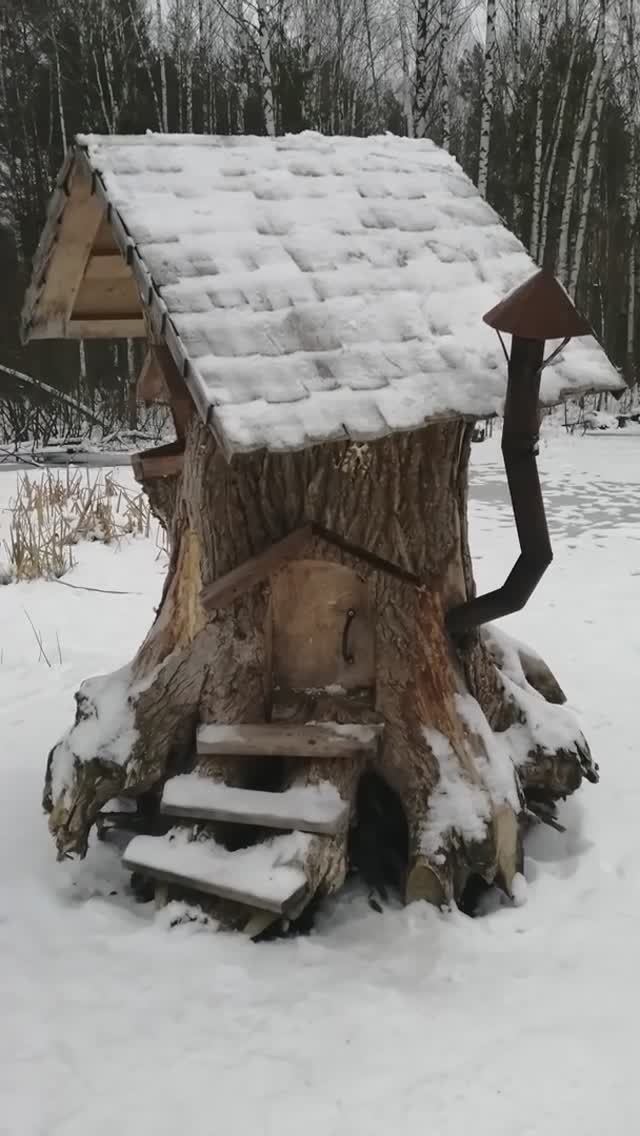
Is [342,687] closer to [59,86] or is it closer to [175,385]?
[175,385]

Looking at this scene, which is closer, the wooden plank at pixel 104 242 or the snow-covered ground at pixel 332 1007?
the snow-covered ground at pixel 332 1007

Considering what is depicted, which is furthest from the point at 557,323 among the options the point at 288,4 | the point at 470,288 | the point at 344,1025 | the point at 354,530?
the point at 288,4

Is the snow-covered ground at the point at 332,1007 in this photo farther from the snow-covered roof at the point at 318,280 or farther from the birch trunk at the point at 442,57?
the birch trunk at the point at 442,57

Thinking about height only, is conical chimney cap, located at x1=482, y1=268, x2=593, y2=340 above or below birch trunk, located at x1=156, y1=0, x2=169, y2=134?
below

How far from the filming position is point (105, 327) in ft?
10.4

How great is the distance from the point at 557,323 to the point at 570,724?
1526mm

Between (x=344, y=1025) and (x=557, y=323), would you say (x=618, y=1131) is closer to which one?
(x=344, y=1025)

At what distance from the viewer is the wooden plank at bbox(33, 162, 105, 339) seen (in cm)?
247

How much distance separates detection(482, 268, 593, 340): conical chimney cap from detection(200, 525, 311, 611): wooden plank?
0.84 m

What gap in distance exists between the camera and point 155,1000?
2.10 metres

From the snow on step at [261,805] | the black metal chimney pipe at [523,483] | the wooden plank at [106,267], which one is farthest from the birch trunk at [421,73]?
the snow on step at [261,805]

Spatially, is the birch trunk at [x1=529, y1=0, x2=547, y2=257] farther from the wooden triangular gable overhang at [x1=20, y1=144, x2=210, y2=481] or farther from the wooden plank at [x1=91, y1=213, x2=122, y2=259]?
the wooden plank at [x1=91, y1=213, x2=122, y2=259]

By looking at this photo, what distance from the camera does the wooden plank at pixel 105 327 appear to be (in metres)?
3.09

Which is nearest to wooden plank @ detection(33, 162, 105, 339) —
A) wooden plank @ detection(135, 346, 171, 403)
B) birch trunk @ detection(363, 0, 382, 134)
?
wooden plank @ detection(135, 346, 171, 403)
